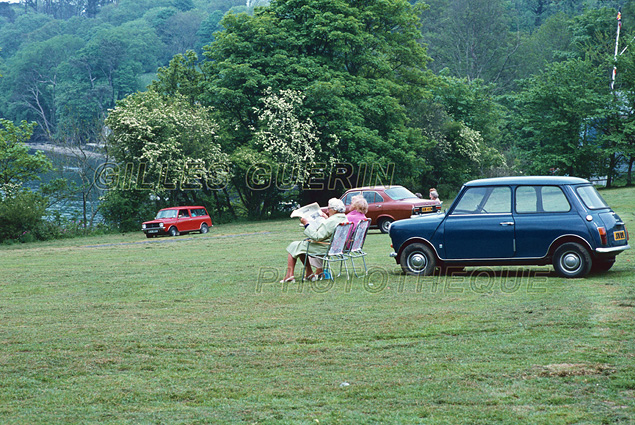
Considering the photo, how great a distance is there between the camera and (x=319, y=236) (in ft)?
43.0

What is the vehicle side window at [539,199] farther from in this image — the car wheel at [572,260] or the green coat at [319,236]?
the green coat at [319,236]

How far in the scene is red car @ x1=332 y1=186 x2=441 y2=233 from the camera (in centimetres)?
2811

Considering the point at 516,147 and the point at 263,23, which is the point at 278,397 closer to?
the point at 263,23

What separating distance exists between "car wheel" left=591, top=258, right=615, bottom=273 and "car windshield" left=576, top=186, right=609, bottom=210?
98 cm

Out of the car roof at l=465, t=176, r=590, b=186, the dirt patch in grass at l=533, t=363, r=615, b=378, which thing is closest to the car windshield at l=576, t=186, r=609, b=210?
the car roof at l=465, t=176, r=590, b=186

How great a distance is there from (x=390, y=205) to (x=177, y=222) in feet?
41.6

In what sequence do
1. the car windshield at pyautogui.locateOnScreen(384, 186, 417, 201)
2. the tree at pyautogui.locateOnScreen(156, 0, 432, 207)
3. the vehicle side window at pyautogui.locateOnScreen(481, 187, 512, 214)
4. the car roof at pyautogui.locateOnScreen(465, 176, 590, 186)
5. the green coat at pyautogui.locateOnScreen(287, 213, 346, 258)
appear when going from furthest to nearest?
the tree at pyautogui.locateOnScreen(156, 0, 432, 207) < the car windshield at pyautogui.locateOnScreen(384, 186, 417, 201) < the green coat at pyautogui.locateOnScreen(287, 213, 346, 258) < the vehicle side window at pyautogui.locateOnScreen(481, 187, 512, 214) < the car roof at pyautogui.locateOnScreen(465, 176, 590, 186)

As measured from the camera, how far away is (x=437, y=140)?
54969 mm

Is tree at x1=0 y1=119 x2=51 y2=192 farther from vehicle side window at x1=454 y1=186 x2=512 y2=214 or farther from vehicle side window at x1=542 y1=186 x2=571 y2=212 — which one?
vehicle side window at x1=542 y1=186 x2=571 y2=212

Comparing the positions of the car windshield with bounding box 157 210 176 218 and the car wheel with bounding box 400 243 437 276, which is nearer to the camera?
the car wheel with bounding box 400 243 437 276

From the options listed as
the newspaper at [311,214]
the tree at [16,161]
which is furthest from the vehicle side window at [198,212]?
the newspaper at [311,214]

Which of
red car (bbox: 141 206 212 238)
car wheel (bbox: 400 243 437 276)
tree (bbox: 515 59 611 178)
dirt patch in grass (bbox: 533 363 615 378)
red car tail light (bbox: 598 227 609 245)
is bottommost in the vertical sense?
red car (bbox: 141 206 212 238)

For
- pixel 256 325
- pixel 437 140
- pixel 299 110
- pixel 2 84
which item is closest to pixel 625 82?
pixel 437 140

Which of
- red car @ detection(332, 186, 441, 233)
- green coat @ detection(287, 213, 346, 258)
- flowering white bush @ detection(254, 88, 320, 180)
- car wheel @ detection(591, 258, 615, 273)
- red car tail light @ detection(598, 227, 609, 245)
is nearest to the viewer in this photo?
red car tail light @ detection(598, 227, 609, 245)
